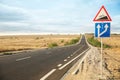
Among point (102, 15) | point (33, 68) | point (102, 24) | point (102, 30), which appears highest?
point (102, 15)

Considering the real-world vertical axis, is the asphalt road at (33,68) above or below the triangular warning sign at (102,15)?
below

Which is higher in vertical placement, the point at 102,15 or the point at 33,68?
the point at 102,15

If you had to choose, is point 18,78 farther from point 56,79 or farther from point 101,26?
point 101,26

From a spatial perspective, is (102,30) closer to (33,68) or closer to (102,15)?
(102,15)

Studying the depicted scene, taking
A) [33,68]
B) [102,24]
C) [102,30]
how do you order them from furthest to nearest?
[33,68], [102,24], [102,30]

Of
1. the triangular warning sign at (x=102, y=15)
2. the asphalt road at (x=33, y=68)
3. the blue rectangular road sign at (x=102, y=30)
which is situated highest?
the triangular warning sign at (x=102, y=15)

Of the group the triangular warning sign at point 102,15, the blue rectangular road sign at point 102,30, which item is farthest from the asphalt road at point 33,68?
the triangular warning sign at point 102,15

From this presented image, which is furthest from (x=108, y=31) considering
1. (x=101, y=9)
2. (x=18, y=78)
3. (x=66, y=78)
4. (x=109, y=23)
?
(x=18, y=78)

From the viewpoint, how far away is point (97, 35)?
927cm

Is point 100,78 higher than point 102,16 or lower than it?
lower

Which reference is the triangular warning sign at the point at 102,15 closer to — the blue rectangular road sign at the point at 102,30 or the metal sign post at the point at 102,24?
the metal sign post at the point at 102,24

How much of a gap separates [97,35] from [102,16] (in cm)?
90

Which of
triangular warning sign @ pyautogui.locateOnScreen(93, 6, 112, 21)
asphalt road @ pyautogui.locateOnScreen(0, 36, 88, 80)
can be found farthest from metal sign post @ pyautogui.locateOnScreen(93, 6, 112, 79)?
asphalt road @ pyautogui.locateOnScreen(0, 36, 88, 80)

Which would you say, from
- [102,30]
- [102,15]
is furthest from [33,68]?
[102,15]
